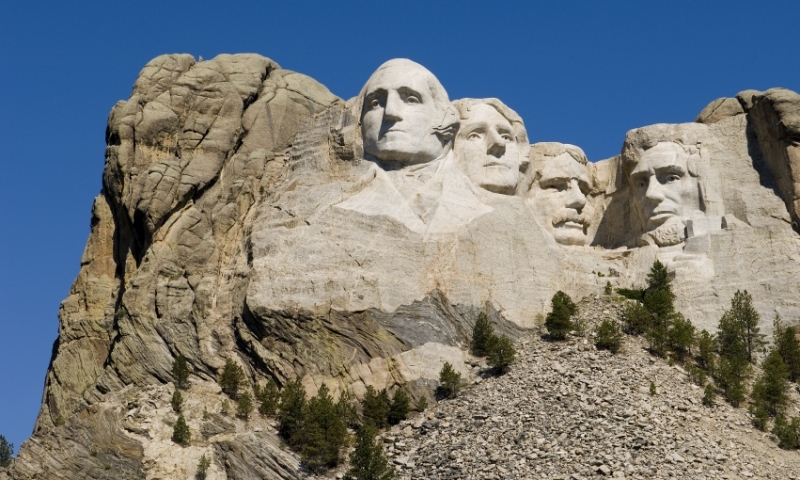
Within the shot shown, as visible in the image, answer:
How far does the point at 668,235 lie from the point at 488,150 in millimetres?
4762

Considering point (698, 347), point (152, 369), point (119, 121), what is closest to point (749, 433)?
point (698, 347)

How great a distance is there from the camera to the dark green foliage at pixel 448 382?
49219 millimetres

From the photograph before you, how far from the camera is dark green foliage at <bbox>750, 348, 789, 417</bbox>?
1934 inches

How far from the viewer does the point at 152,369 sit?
167 ft

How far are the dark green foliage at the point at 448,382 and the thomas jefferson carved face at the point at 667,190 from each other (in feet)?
26.5

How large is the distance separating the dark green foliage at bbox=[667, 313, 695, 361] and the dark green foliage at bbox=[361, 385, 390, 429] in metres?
6.66

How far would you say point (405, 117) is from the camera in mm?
53219

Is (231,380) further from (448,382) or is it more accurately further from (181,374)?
(448,382)

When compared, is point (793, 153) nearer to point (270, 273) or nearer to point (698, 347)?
point (698, 347)

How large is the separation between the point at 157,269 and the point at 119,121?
4464 millimetres

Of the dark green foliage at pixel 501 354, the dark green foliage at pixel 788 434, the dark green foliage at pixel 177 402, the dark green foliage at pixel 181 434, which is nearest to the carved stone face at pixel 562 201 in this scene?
the dark green foliage at pixel 501 354

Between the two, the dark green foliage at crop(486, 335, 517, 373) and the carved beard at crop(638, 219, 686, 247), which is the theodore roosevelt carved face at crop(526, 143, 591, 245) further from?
the dark green foliage at crop(486, 335, 517, 373)

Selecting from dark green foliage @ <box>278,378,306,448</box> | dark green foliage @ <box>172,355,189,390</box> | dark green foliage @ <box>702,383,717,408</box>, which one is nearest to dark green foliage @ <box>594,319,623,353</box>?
dark green foliage @ <box>702,383,717,408</box>

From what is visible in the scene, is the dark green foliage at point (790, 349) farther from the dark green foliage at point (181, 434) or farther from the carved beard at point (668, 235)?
the dark green foliage at point (181, 434)
